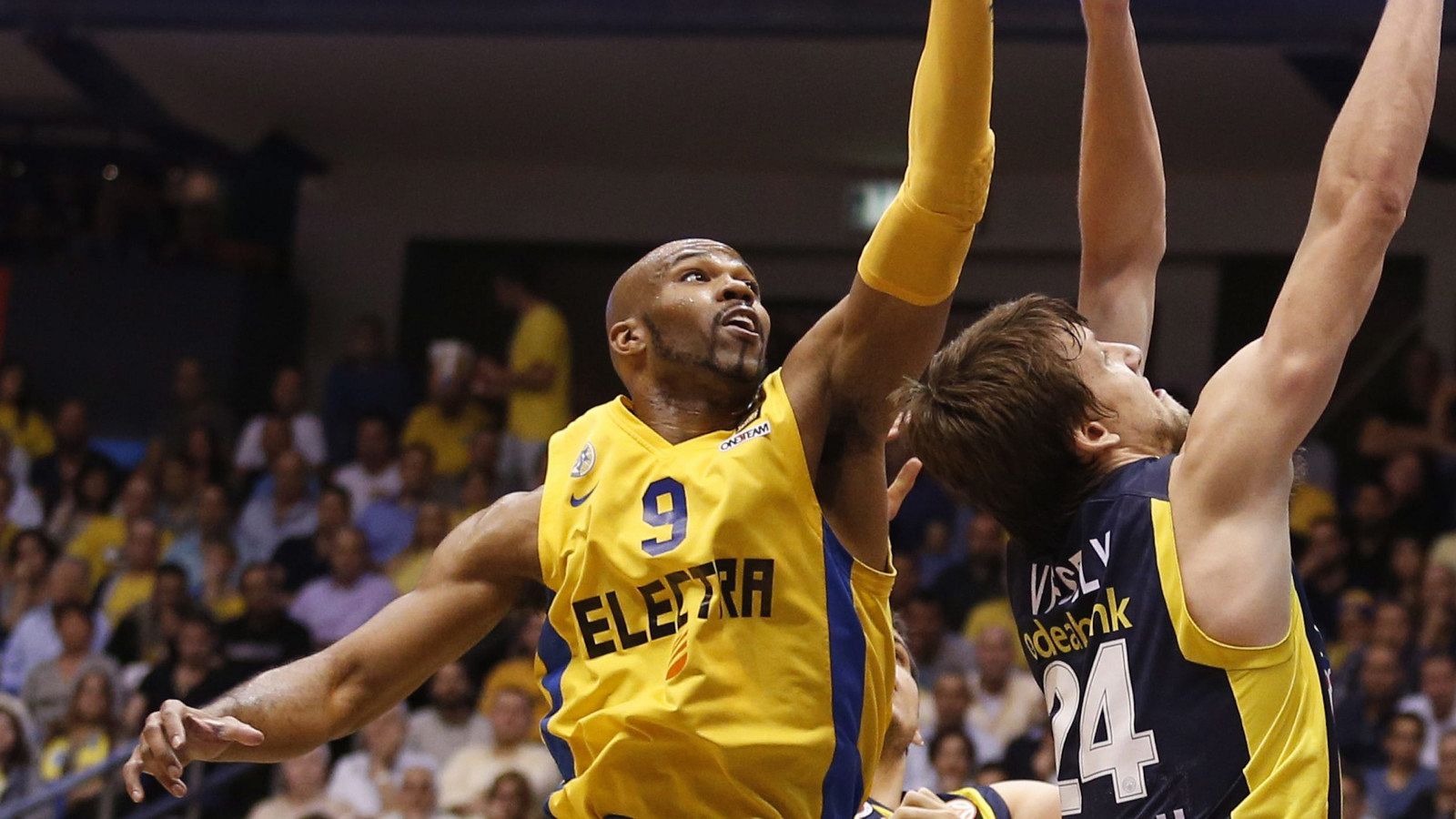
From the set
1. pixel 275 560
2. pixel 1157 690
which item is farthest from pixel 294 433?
pixel 1157 690

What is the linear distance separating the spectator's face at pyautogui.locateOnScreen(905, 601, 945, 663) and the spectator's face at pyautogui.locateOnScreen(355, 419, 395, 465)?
4.15m

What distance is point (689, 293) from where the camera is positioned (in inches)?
150

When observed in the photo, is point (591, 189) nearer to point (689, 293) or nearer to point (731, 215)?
point (731, 215)

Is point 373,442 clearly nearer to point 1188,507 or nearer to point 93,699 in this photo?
point 93,699

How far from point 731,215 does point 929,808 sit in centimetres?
1205

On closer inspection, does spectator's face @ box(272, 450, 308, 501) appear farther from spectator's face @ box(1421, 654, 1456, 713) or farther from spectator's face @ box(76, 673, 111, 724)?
spectator's face @ box(1421, 654, 1456, 713)

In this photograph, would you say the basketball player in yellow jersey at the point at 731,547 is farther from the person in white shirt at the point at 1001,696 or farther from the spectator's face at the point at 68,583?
the spectator's face at the point at 68,583

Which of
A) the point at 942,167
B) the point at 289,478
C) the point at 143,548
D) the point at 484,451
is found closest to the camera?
the point at 942,167

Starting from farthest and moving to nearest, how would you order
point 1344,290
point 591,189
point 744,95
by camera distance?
point 591,189, point 744,95, point 1344,290

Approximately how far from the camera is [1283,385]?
274cm

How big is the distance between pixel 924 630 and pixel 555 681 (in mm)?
6555

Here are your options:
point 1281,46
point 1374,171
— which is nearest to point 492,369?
point 1281,46

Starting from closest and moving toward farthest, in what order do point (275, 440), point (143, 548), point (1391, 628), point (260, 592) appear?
1. point (1391, 628)
2. point (260, 592)
3. point (143, 548)
4. point (275, 440)

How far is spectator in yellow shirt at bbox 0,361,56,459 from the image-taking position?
1364 cm
